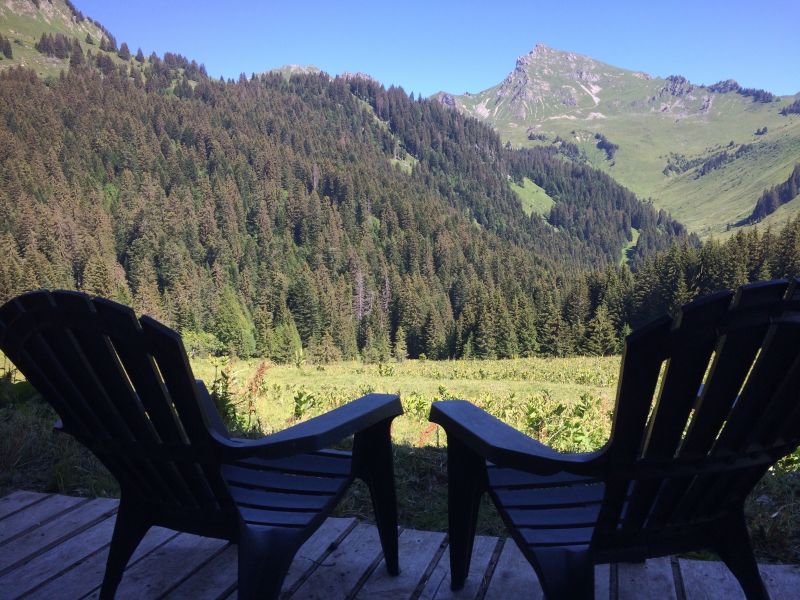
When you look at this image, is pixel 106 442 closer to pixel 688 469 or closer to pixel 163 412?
pixel 163 412

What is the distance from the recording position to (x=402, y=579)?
78.6 inches

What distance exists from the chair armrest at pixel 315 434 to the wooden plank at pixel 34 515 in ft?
4.92

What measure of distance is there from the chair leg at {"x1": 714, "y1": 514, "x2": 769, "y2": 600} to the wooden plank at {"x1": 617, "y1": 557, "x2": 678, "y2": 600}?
1.06 feet

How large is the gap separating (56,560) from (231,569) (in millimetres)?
705

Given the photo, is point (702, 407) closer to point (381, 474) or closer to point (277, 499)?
point (381, 474)

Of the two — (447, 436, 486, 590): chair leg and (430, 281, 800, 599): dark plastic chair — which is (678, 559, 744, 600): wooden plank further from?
(447, 436, 486, 590): chair leg

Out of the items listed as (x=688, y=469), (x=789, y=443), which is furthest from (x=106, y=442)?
(x=789, y=443)

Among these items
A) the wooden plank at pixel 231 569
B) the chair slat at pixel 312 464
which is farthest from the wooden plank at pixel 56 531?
the chair slat at pixel 312 464

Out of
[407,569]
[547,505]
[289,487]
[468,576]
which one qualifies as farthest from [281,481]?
[547,505]

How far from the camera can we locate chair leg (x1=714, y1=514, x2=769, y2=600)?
1580mm

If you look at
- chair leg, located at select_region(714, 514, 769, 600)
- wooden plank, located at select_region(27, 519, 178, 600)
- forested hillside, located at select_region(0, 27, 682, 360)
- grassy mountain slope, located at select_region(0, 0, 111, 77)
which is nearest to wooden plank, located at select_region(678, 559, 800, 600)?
chair leg, located at select_region(714, 514, 769, 600)

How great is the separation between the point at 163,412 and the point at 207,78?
134630mm

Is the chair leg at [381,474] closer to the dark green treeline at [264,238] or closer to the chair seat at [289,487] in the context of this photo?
the chair seat at [289,487]

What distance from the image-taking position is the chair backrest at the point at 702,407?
3.77ft
